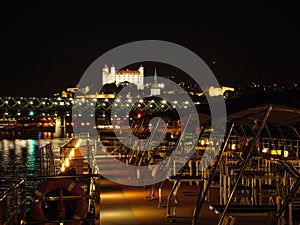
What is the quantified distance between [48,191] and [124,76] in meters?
181

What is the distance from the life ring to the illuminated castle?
Answer: 17583 centimetres

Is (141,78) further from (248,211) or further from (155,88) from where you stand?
(248,211)

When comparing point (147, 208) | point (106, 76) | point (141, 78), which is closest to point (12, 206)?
point (147, 208)

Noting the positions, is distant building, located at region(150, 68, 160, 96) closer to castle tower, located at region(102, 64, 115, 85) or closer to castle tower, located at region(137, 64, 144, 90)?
castle tower, located at region(137, 64, 144, 90)

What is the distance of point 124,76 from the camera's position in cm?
18725

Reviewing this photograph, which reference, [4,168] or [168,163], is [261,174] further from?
[4,168]

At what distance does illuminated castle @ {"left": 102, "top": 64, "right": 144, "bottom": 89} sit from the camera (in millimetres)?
185875

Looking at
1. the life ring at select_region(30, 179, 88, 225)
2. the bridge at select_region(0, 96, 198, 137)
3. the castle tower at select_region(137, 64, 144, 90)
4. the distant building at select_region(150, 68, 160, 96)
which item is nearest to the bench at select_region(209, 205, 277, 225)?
the life ring at select_region(30, 179, 88, 225)

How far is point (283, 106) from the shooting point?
6574 millimetres

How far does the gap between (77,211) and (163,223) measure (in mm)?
1878

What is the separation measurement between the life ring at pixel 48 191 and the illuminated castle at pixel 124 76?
6922 inches

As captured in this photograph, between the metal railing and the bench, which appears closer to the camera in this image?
the metal railing

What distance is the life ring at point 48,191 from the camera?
277 inches

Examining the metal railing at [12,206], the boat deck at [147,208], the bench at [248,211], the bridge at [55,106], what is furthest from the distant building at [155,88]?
the bench at [248,211]
